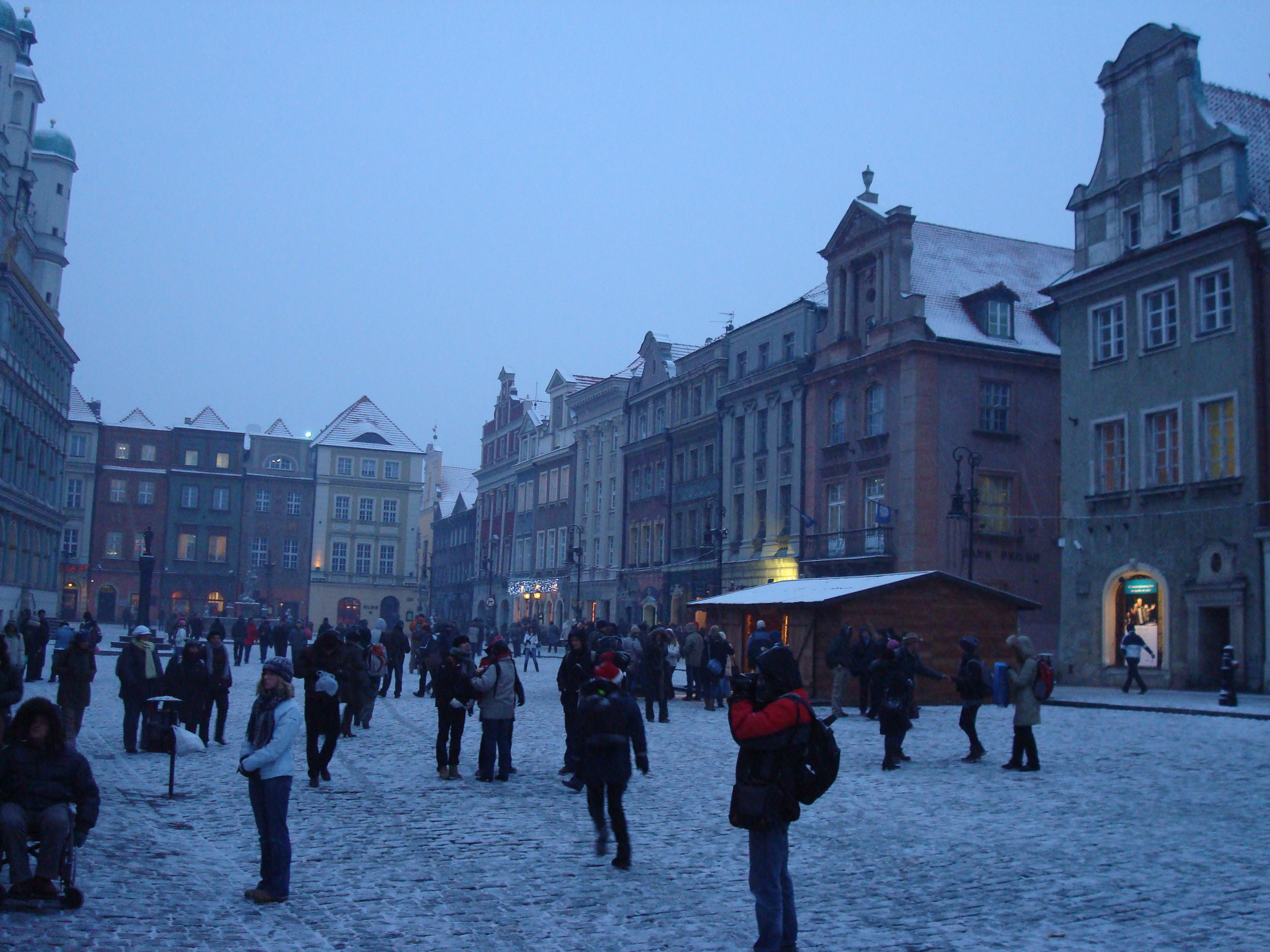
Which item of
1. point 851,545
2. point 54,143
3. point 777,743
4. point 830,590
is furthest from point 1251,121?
point 54,143

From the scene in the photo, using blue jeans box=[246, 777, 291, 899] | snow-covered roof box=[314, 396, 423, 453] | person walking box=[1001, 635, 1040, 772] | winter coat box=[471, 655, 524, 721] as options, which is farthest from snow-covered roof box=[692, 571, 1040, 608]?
snow-covered roof box=[314, 396, 423, 453]

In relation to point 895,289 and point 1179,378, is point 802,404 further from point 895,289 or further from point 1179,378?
point 1179,378

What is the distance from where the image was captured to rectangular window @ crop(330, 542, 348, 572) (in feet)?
309

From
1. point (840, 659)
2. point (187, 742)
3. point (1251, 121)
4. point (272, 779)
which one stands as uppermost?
point (1251, 121)

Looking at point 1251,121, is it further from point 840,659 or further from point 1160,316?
point 840,659

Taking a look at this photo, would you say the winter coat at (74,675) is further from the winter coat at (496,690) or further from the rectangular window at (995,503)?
the rectangular window at (995,503)

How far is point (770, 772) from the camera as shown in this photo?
654 centimetres

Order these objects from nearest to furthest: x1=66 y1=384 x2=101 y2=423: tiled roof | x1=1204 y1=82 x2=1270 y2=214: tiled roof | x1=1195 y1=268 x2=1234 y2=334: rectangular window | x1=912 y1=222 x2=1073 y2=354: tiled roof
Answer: x1=1195 y1=268 x2=1234 y2=334: rectangular window
x1=1204 y1=82 x2=1270 y2=214: tiled roof
x1=912 y1=222 x2=1073 y2=354: tiled roof
x1=66 y1=384 x2=101 y2=423: tiled roof

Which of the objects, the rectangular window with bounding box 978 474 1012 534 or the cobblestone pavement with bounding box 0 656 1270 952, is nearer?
the cobblestone pavement with bounding box 0 656 1270 952

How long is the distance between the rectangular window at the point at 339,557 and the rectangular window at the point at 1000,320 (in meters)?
63.4

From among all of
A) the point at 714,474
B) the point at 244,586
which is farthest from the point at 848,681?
the point at 244,586

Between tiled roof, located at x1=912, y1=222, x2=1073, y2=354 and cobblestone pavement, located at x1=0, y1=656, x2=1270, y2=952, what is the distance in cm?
Result: 2697

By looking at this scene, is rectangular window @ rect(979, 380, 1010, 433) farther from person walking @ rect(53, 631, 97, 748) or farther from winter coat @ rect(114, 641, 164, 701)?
person walking @ rect(53, 631, 97, 748)

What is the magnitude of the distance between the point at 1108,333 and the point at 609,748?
28.5 m
